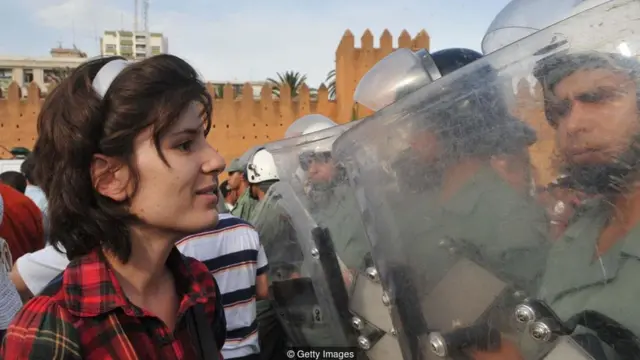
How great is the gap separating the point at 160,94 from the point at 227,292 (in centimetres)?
132

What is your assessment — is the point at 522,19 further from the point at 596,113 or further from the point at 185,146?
the point at 185,146

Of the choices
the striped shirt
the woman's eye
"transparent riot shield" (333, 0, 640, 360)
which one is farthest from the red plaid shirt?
the striped shirt

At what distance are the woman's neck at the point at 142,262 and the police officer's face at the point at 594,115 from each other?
885 millimetres

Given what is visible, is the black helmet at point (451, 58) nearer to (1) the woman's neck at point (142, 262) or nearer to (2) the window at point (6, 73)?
(1) the woman's neck at point (142, 262)

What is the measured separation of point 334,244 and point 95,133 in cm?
103

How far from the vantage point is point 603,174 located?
1.00 m

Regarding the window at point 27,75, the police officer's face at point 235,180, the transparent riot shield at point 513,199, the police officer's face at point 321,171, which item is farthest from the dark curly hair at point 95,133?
the window at point 27,75

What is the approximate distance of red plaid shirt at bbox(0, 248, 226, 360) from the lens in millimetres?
1119

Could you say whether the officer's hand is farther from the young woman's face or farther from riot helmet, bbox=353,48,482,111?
riot helmet, bbox=353,48,482,111

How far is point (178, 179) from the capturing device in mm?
1288

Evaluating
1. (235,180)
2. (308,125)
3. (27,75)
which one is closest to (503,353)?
(308,125)

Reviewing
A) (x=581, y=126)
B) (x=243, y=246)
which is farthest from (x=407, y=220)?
(x=243, y=246)

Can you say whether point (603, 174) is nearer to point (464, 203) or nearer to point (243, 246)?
point (464, 203)

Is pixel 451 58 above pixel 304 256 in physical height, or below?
above
